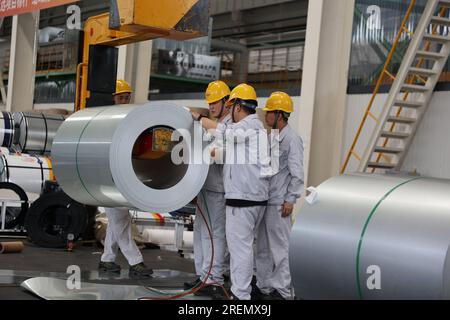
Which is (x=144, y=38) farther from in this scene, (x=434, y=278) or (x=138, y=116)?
(x=434, y=278)

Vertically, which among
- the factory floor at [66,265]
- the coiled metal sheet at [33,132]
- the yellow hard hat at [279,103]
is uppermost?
the yellow hard hat at [279,103]

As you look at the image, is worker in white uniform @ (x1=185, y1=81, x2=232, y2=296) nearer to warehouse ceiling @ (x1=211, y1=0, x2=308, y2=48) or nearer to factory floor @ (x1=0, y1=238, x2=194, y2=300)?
factory floor @ (x1=0, y1=238, x2=194, y2=300)

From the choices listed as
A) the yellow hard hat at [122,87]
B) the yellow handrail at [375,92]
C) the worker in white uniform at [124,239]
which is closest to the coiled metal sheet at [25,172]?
the yellow hard hat at [122,87]

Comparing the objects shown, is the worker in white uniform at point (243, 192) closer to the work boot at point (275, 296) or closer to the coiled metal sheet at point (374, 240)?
the work boot at point (275, 296)

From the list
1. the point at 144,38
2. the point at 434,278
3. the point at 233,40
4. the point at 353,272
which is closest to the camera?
the point at 434,278

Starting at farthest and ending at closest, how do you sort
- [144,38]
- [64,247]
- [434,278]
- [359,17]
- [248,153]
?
1. [359,17]
2. [64,247]
3. [144,38]
4. [248,153]
5. [434,278]

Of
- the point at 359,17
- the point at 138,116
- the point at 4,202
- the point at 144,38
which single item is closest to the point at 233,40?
the point at 359,17

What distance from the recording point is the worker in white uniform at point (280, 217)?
21.3ft

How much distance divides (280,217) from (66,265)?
2.68 m

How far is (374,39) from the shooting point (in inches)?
425

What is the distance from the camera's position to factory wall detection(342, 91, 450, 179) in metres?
9.36

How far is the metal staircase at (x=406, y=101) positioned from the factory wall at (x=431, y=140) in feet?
0.30
